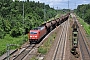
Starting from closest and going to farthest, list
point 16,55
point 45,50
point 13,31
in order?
point 16,55, point 45,50, point 13,31

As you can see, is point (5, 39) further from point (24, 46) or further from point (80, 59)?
point (80, 59)

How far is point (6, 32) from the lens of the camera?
5519 centimetres

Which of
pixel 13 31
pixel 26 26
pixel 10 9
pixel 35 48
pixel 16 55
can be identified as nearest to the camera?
pixel 16 55

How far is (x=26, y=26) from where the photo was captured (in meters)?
59.0

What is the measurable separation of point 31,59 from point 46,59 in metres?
2.19

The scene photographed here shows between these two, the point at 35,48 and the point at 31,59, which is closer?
the point at 31,59

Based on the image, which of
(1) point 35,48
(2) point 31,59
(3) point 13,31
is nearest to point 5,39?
(3) point 13,31

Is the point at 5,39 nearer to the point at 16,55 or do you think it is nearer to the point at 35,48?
the point at 35,48

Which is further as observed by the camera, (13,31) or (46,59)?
(13,31)

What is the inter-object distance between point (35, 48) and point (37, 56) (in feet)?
18.7

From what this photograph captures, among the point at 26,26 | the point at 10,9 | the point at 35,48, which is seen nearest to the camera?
the point at 35,48

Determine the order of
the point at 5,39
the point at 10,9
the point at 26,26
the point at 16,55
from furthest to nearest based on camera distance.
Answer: the point at 10,9, the point at 26,26, the point at 5,39, the point at 16,55

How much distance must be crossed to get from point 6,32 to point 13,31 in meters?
3.52

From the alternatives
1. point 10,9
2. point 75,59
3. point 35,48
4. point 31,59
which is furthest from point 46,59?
point 10,9
